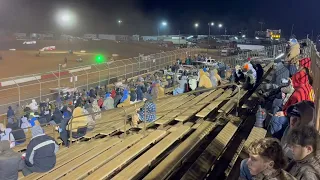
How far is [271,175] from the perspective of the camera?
8.02ft

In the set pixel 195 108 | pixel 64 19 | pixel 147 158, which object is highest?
pixel 64 19

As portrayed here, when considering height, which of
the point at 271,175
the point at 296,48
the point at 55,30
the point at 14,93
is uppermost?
the point at 55,30

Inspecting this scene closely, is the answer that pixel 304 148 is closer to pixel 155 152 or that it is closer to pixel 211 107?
pixel 155 152

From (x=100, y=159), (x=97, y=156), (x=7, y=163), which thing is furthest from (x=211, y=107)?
(x=7, y=163)

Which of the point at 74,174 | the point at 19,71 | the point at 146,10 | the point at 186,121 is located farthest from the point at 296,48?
the point at 146,10

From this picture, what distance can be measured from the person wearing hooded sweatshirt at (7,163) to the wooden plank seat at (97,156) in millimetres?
678

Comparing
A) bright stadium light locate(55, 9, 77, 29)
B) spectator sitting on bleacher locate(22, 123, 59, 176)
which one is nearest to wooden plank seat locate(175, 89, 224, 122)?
spectator sitting on bleacher locate(22, 123, 59, 176)

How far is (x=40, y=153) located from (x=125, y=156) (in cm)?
163

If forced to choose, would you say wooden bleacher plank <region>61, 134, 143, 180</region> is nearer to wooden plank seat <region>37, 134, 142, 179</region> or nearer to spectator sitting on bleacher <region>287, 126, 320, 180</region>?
wooden plank seat <region>37, 134, 142, 179</region>

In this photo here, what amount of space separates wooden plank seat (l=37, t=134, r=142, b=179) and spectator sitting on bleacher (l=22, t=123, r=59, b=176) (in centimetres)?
21

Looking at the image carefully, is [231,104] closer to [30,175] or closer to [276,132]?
[276,132]

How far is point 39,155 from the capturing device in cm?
593

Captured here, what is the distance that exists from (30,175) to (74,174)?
0.82 meters

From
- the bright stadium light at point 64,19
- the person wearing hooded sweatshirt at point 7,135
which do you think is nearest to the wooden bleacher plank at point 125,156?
the person wearing hooded sweatshirt at point 7,135
